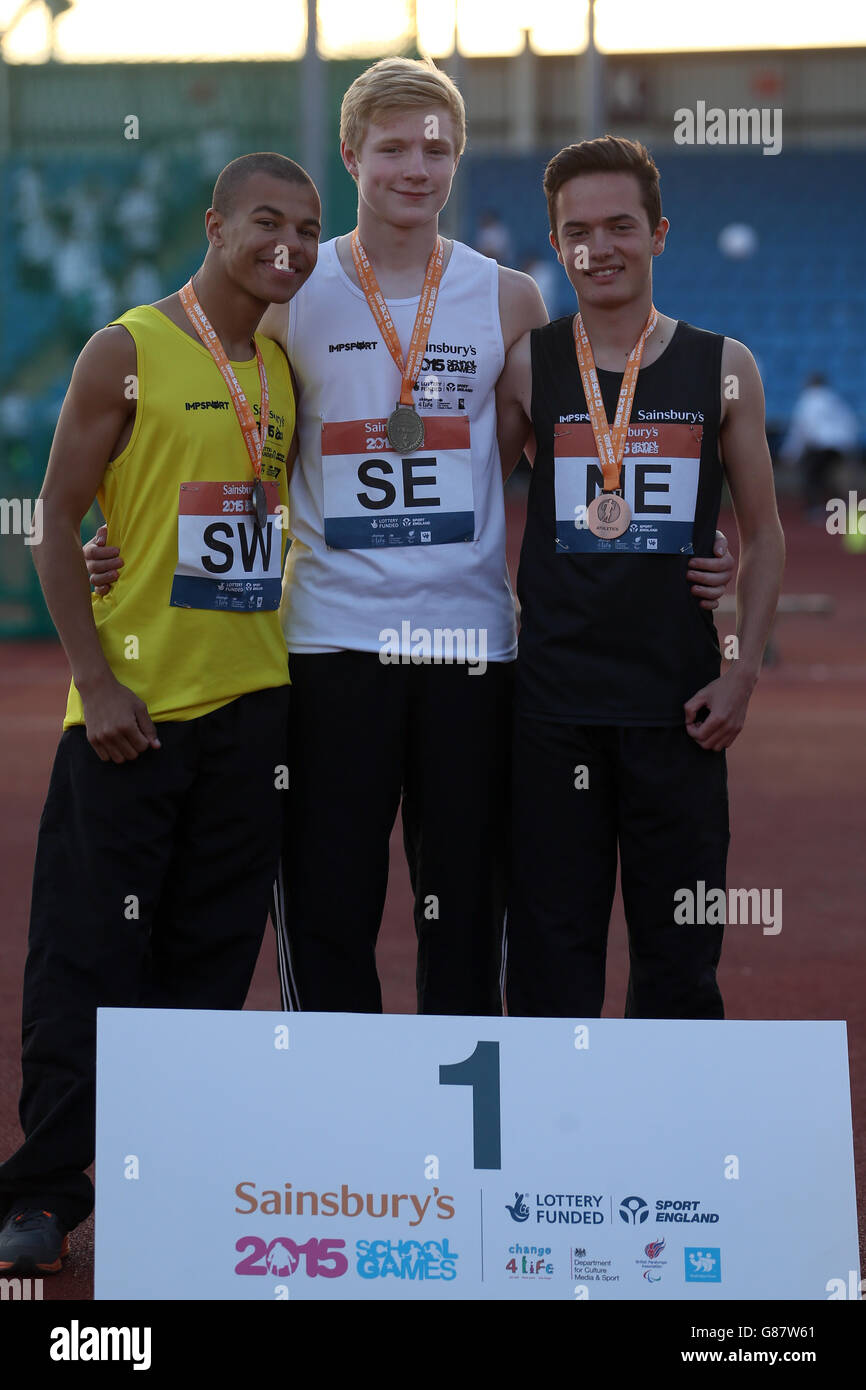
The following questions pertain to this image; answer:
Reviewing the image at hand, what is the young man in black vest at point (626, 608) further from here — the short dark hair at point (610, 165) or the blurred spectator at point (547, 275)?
the blurred spectator at point (547, 275)

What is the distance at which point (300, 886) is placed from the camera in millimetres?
3160

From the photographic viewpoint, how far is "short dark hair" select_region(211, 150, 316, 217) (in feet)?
9.53

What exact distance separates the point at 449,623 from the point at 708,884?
26.6 inches

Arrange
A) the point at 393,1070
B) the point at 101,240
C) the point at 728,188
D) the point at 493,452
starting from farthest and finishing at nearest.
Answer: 1. the point at 728,188
2. the point at 101,240
3. the point at 493,452
4. the point at 393,1070

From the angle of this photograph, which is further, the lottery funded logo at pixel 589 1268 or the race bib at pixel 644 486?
the race bib at pixel 644 486

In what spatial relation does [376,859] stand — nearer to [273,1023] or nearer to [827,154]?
[273,1023]

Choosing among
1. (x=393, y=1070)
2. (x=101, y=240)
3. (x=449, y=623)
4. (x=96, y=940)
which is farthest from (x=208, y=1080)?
(x=101, y=240)

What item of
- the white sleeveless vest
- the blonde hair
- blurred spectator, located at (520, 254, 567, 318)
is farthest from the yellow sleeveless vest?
blurred spectator, located at (520, 254, 567, 318)

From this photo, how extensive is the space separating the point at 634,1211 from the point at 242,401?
1.51 metres

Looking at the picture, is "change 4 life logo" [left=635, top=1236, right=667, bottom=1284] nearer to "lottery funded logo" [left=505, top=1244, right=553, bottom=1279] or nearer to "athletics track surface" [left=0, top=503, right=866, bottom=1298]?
"lottery funded logo" [left=505, top=1244, right=553, bottom=1279]

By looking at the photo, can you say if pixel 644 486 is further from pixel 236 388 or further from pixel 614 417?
pixel 236 388

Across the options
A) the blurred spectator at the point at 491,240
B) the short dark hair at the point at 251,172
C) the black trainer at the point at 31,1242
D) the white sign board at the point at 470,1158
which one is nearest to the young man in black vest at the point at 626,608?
the short dark hair at the point at 251,172

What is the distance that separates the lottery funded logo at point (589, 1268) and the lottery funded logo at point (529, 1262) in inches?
1.4

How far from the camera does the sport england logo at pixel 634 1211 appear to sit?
2.41 metres
